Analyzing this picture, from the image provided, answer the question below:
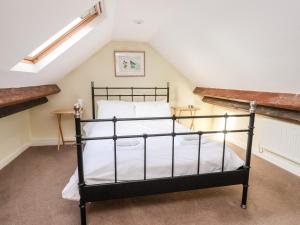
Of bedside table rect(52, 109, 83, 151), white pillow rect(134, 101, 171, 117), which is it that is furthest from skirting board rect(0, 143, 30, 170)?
white pillow rect(134, 101, 171, 117)

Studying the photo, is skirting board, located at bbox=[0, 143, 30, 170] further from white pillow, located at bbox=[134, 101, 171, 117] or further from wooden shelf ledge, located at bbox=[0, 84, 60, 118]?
white pillow, located at bbox=[134, 101, 171, 117]

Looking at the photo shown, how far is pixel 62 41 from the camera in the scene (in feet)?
8.16

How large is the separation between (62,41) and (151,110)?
5.27 feet

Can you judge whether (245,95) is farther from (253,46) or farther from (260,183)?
(260,183)

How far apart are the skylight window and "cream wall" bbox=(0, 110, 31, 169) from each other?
1.07 metres

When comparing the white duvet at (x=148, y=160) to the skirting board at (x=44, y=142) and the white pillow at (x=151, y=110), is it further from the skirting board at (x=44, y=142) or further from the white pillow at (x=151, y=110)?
the skirting board at (x=44, y=142)

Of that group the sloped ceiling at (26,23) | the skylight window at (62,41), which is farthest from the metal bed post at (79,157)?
the skylight window at (62,41)

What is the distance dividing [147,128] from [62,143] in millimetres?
1836

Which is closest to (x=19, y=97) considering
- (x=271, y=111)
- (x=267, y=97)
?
(x=267, y=97)

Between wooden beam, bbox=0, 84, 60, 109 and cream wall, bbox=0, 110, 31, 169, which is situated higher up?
wooden beam, bbox=0, 84, 60, 109

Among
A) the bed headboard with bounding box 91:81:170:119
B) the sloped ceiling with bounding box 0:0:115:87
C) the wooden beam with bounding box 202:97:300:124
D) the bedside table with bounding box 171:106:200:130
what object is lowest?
the bedside table with bounding box 171:106:200:130

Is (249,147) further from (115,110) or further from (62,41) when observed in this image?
(62,41)

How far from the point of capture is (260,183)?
7.66 ft

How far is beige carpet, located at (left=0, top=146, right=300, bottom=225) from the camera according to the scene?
68.1 inches
